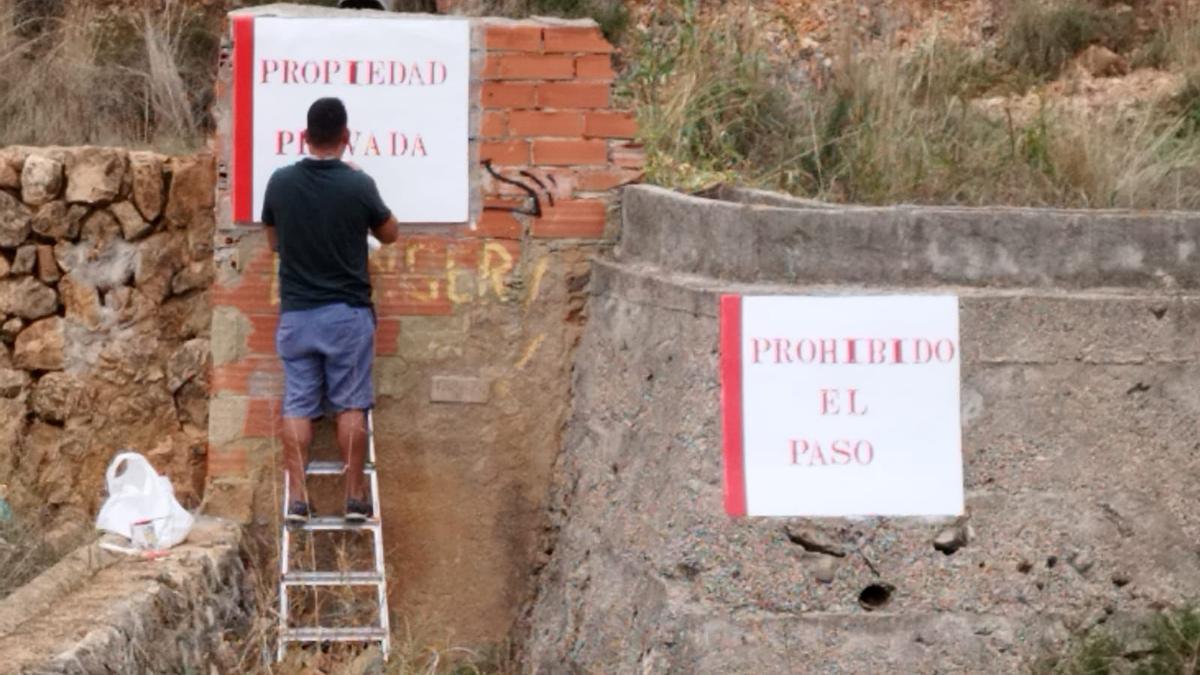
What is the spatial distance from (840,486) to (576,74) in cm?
219

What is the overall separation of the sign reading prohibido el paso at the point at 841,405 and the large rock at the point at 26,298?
3427 mm

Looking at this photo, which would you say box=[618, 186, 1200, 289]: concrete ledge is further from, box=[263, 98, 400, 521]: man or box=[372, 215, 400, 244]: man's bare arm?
box=[263, 98, 400, 521]: man

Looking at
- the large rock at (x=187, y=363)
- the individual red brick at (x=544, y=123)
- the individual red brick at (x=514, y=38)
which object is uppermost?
the individual red brick at (x=514, y=38)

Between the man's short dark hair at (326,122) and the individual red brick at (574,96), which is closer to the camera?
the man's short dark hair at (326,122)

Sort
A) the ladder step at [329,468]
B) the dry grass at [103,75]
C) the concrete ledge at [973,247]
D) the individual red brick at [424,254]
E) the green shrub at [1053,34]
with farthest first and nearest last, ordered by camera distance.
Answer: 1. the green shrub at [1053,34]
2. the dry grass at [103,75]
3. the individual red brick at [424,254]
4. the ladder step at [329,468]
5. the concrete ledge at [973,247]

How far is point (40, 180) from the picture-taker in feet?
30.8

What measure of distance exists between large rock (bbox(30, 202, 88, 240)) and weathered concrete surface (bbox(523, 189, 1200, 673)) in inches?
117

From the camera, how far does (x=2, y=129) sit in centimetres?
1102

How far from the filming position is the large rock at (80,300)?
31.1 ft

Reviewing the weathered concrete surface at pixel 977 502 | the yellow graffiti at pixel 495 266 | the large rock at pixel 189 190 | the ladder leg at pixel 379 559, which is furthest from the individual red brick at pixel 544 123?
the large rock at pixel 189 190

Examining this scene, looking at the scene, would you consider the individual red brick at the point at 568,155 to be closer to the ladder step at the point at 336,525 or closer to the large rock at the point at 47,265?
the ladder step at the point at 336,525

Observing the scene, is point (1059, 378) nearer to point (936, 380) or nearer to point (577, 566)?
point (936, 380)

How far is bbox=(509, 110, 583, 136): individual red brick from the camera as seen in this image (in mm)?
8773

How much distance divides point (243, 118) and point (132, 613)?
7.93 feet
